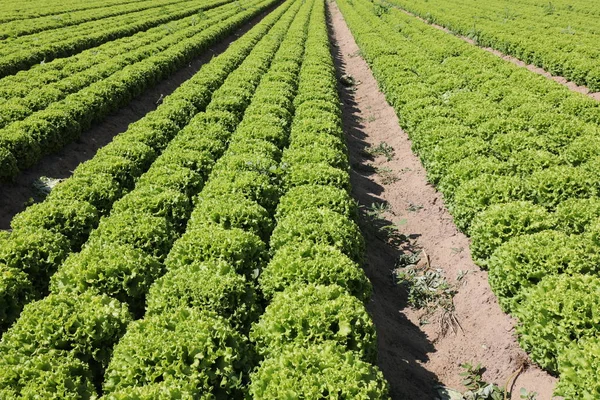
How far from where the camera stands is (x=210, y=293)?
21.0 ft

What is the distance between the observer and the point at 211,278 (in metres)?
6.59

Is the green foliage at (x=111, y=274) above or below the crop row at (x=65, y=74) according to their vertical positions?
below

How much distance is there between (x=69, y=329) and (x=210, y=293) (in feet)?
6.49

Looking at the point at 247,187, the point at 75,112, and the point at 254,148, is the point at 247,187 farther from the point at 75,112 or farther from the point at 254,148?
the point at 75,112

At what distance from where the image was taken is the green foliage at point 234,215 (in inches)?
325

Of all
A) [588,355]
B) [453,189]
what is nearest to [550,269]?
[588,355]

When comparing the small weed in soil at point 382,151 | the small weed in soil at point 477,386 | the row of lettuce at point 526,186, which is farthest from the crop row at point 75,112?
the small weed in soil at point 477,386

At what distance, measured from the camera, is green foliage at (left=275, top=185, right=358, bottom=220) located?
29.0ft

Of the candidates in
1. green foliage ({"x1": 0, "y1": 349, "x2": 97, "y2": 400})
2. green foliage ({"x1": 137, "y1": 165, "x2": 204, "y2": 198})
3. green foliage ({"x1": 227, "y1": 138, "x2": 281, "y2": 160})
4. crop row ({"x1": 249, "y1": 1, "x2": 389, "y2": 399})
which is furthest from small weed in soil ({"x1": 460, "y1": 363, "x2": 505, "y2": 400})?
green foliage ({"x1": 137, "y1": 165, "x2": 204, "y2": 198})

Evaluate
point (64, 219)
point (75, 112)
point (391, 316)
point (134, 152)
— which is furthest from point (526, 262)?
point (75, 112)

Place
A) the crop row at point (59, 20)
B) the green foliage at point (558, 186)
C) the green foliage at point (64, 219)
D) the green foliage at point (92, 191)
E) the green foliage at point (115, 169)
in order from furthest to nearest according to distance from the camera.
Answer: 1. the crop row at point (59, 20)
2. the green foliage at point (115, 169)
3. the green foliage at point (558, 186)
4. the green foliage at point (92, 191)
5. the green foliage at point (64, 219)

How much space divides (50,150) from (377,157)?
11.1 m

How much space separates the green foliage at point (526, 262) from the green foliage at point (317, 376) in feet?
11.4

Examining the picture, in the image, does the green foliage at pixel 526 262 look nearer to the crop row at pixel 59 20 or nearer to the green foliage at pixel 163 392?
the green foliage at pixel 163 392
